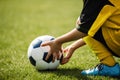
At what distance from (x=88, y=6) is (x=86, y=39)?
44 centimetres

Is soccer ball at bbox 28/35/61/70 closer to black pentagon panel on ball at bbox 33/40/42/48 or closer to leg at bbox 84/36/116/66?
black pentagon panel on ball at bbox 33/40/42/48

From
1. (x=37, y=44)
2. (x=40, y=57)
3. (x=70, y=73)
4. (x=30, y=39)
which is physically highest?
(x=37, y=44)

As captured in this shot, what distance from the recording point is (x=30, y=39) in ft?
21.8

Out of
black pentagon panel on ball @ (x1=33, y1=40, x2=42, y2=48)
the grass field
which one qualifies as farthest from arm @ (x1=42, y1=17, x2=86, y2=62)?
the grass field

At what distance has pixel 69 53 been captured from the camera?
13.6 feet

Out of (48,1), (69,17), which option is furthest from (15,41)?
(48,1)

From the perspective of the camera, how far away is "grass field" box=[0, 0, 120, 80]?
3991mm

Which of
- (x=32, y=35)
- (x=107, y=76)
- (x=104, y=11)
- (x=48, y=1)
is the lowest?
(x=48, y=1)

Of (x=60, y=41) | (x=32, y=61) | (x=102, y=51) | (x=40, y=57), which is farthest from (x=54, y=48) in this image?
(x=102, y=51)

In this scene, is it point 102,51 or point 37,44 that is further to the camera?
point 37,44

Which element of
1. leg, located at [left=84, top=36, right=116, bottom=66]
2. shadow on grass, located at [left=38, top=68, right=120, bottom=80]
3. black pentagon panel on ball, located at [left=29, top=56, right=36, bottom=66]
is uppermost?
leg, located at [left=84, top=36, right=116, bottom=66]

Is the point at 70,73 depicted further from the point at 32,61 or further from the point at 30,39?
the point at 30,39

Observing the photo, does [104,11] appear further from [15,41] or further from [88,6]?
[15,41]

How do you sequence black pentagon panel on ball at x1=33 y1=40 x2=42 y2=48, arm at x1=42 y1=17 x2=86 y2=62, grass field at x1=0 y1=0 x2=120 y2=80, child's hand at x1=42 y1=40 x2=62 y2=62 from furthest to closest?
black pentagon panel on ball at x1=33 y1=40 x2=42 y2=48, grass field at x1=0 y1=0 x2=120 y2=80, child's hand at x1=42 y1=40 x2=62 y2=62, arm at x1=42 y1=17 x2=86 y2=62
